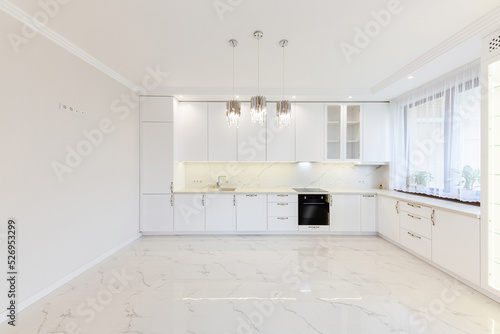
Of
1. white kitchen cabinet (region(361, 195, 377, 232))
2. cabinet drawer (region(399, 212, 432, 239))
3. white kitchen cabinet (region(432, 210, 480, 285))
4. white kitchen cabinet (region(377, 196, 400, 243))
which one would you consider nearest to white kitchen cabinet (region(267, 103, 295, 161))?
white kitchen cabinet (region(361, 195, 377, 232))

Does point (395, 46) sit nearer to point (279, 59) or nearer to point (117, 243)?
point (279, 59)

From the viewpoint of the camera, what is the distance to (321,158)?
4.14 m

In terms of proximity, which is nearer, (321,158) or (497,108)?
(497,108)

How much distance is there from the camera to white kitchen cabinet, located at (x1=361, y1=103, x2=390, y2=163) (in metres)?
4.12

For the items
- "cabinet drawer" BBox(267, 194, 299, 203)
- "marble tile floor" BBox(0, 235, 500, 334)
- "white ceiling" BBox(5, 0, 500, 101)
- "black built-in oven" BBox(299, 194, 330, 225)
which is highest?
"white ceiling" BBox(5, 0, 500, 101)

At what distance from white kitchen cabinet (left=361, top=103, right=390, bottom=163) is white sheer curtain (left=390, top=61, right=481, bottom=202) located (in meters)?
0.14

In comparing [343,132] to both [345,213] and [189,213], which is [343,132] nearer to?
[345,213]

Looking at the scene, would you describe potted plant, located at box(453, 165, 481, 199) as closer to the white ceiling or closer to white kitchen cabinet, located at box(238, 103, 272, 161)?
the white ceiling

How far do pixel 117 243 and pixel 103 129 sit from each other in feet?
5.46

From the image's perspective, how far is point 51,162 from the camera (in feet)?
7.21

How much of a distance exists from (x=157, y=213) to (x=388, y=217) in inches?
155

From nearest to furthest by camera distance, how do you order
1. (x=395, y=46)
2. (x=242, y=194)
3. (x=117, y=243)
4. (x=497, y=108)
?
(x=497, y=108)
(x=395, y=46)
(x=117, y=243)
(x=242, y=194)

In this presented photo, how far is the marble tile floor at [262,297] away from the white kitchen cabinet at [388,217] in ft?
1.36

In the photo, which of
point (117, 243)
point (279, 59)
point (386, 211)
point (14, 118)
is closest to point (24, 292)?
point (117, 243)
